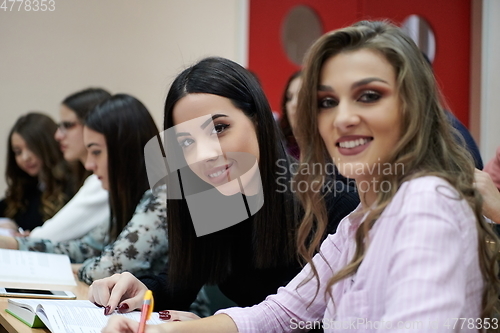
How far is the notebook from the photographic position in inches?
39.0

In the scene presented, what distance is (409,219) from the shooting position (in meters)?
0.72

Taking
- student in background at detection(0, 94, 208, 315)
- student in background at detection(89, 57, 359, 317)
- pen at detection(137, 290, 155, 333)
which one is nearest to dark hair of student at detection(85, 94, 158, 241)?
student in background at detection(0, 94, 208, 315)

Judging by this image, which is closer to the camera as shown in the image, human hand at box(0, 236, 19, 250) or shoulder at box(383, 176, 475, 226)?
shoulder at box(383, 176, 475, 226)

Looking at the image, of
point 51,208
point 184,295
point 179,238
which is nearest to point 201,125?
point 179,238

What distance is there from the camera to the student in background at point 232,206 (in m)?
1.30

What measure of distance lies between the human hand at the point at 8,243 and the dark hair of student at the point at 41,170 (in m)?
0.92

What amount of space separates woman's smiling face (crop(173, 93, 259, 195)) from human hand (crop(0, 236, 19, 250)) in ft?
3.23

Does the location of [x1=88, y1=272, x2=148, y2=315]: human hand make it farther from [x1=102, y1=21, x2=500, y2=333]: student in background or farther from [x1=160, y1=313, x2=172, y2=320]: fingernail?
[x1=102, y1=21, x2=500, y2=333]: student in background

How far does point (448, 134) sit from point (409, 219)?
6.7 inches

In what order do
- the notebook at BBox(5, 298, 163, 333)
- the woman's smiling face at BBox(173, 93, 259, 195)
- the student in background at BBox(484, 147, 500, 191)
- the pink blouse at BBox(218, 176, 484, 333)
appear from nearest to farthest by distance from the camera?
the pink blouse at BBox(218, 176, 484, 333) → the notebook at BBox(5, 298, 163, 333) → the woman's smiling face at BBox(173, 93, 259, 195) → the student in background at BBox(484, 147, 500, 191)

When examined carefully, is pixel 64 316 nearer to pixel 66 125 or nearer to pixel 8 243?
pixel 8 243

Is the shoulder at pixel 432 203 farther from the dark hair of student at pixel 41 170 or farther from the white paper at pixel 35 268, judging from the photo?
the dark hair of student at pixel 41 170

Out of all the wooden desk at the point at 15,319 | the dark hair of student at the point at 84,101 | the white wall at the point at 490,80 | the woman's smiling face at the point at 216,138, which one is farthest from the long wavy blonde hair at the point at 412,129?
the white wall at the point at 490,80

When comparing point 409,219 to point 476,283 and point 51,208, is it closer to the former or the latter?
point 476,283
